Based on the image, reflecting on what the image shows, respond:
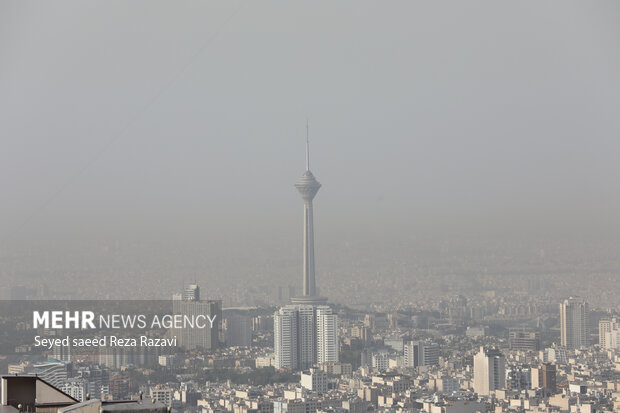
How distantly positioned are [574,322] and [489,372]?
12.8 feet

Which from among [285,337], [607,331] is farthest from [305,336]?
[607,331]

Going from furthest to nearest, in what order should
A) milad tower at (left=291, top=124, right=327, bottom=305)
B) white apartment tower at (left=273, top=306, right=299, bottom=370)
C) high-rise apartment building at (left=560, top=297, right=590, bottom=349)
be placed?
milad tower at (left=291, top=124, right=327, bottom=305)
high-rise apartment building at (left=560, top=297, right=590, bottom=349)
white apartment tower at (left=273, top=306, right=299, bottom=370)

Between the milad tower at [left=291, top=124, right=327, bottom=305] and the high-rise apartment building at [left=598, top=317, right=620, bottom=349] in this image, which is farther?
the milad tower at [left=291, top=124, right=327, bottom=305]

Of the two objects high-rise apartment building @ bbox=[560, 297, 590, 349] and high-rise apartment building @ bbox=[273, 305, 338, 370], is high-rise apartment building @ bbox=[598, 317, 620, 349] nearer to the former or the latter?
high-rise apartment building @ bbox=[560, 297, 590, 349]

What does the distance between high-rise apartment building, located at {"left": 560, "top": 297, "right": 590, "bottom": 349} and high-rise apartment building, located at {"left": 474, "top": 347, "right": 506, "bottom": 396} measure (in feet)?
8.16

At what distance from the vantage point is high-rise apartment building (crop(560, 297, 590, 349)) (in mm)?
18094

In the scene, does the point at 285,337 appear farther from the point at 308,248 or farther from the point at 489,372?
the point at 489,372

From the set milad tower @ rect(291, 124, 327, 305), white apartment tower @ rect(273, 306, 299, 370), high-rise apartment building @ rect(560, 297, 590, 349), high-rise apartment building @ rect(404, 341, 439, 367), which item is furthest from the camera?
milad tower @ rect(291, 124, 327, 305)

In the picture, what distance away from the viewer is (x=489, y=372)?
15.3 m

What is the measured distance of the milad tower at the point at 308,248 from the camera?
19.9 meters

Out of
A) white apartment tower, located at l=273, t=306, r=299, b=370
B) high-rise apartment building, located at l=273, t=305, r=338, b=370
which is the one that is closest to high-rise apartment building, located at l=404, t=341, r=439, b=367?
high-rise apartment building, located at l=273, t=305, r=338, b=370

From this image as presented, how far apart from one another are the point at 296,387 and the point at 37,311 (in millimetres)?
3997

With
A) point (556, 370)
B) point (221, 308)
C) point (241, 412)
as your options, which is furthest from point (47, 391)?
point (221, 308)

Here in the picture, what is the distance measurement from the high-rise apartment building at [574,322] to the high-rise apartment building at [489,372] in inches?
97.9
